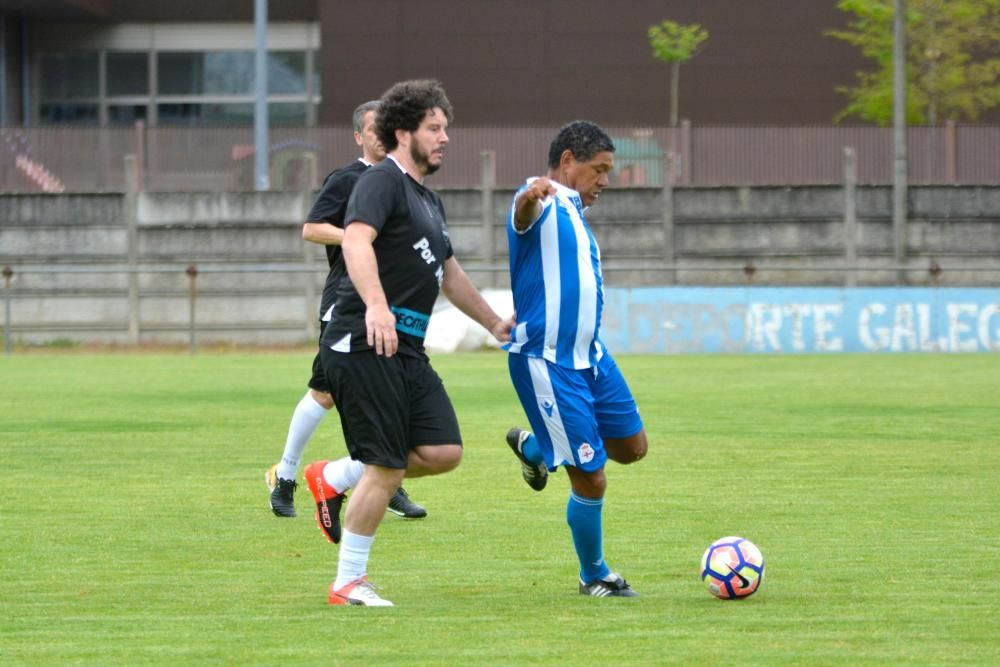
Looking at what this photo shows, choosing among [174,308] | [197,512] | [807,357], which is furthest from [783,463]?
[174,308]

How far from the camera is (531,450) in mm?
7148

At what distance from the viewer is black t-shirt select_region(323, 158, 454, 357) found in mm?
6016

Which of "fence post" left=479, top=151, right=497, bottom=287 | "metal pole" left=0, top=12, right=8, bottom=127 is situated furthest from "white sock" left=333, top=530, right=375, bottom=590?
"metal pole" left=0, top=12, right=8, bottom=127

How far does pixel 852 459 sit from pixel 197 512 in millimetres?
4703

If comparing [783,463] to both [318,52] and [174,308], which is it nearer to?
[174,308]

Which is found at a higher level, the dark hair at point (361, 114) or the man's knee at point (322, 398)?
the dark hair at point (361, 114)

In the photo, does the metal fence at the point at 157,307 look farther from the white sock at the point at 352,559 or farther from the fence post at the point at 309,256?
the white sock at the point at 352,559

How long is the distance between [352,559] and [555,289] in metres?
1.38

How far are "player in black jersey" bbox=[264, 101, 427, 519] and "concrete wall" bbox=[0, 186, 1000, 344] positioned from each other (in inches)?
697

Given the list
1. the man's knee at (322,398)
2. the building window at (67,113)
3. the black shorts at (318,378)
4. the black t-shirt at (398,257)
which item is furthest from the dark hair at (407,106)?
the building window at (67,113)

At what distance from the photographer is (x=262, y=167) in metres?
27.9

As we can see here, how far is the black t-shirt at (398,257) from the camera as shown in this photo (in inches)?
237

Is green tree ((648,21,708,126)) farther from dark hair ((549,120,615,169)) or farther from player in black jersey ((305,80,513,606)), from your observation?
player in black jersey ((305,80,513,606))

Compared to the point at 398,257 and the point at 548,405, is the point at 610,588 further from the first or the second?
the point at 398,257
